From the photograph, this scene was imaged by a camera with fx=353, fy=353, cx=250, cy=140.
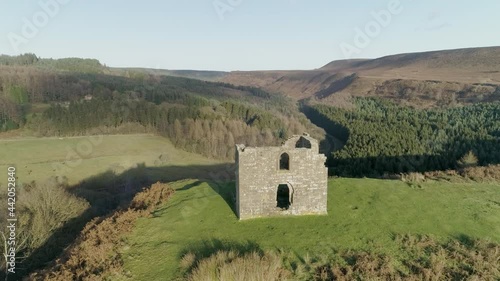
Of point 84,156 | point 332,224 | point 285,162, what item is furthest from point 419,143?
point 84,156

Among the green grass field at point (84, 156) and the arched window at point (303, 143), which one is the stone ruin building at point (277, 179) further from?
the green grass field at point (84, 156)

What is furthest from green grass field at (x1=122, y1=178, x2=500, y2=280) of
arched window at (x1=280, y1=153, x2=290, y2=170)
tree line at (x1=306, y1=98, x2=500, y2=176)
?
tree line at (x1=306, y1=98, x2=500, y2=176)

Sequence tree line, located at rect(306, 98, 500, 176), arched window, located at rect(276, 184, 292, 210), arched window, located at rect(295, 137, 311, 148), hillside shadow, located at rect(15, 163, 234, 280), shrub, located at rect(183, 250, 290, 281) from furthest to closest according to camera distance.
→ 1. tree line, located at rect(306, 98, 500, 176)
2. hillside shadow, located at rect(15, 163, 234, 280)
3. arched window, located at rect(276, 184, 292, 210)
4. arched window, located at rect(295, 137, 311, 148)
5. shrub, located at rect(183, 250, 290, 281)

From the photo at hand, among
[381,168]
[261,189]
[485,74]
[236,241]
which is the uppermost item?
[485,74]

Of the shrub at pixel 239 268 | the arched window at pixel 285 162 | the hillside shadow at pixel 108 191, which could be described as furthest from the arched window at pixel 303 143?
the shrub at pixel 239 268

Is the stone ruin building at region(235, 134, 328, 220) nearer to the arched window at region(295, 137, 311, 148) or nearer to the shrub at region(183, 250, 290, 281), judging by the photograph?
the arched window at region(295, 137, 311, 148)

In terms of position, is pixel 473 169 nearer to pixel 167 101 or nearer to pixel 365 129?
pixel 365 129

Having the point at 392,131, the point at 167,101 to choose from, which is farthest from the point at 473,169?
the point at 167,101
